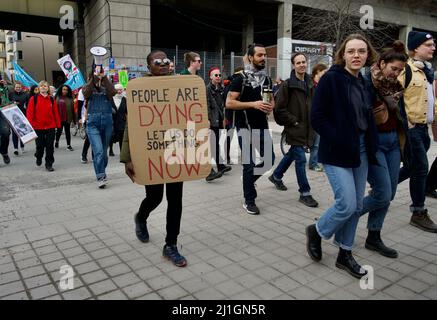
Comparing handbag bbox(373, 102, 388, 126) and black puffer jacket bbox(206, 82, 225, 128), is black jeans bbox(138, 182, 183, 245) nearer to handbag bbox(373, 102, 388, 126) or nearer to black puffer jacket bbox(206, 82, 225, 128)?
handbag bbox(373, 102, 388, 126)

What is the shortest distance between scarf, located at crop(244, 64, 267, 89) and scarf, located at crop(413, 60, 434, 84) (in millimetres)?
1740

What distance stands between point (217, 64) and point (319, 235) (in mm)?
18149

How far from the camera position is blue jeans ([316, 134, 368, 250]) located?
3316 mm

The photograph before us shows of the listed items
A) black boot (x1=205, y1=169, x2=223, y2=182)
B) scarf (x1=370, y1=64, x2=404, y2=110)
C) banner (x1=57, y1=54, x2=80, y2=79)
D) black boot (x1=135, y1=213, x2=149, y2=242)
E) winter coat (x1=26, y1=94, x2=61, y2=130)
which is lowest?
black boot (x1=135, y1=213, x2=149, y2=242)

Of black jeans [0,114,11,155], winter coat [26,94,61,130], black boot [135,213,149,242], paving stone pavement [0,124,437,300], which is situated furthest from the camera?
black jeans [0,114,11,155]

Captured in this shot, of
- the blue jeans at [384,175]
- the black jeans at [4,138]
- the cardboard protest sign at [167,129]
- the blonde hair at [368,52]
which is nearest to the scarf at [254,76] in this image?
the cardboard protest sign at [167,129]

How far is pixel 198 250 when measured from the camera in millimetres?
4074

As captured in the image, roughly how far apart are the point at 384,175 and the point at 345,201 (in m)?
0.59

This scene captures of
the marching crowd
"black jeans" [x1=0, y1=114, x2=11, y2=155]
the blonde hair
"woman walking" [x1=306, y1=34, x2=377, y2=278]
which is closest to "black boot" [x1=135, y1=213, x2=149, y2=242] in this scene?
the marching crowd

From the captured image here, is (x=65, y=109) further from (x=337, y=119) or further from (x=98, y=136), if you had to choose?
(x=337, y=119)

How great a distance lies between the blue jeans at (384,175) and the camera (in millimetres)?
3652

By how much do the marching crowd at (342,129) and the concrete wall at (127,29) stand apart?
1298cm

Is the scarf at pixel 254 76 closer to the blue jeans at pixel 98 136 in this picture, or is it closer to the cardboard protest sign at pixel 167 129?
the cardboard protest sign at pixel 167 129

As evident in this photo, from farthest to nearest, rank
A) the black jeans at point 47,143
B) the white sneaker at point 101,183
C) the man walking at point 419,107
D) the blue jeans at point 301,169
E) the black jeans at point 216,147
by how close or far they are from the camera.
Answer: the black jeans at point 47,143, the black jeans at point 216,147, the white sneaker at point 101,183, the blue jeans at point 301,169, the man walking at point 419,107
